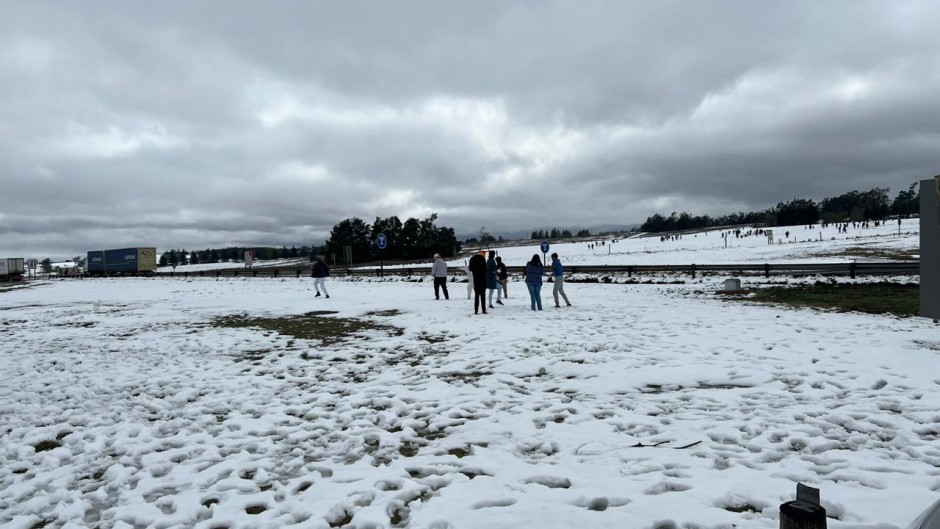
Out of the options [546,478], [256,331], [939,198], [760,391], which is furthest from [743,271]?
[546,478]

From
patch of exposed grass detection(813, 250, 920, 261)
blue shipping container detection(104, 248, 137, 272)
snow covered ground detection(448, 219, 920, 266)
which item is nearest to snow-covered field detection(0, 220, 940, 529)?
patch of exposed grass detection(813, 250, 920, 261)

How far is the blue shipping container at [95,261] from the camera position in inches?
A: 3047

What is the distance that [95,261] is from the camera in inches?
3083

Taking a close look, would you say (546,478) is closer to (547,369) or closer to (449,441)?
(449,441)

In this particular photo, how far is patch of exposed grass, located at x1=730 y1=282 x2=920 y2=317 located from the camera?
14.7 meters

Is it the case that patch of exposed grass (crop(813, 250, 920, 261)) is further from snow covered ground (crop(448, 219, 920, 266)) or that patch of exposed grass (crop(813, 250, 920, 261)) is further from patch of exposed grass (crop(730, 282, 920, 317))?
patch of exposed grass (crop(730, 282, 920, 317))

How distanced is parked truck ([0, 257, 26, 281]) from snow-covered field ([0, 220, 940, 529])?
81.5m

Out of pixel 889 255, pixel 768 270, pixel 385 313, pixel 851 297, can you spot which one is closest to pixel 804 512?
pixel 385 313

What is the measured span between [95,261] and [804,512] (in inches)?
3903

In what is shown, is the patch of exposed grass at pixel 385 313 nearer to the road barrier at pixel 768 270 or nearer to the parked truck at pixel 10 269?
the road barrier at pixel 768 270

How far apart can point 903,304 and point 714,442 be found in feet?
50.5

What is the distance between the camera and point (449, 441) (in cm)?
542

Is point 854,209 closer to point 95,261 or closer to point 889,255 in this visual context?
point 889,255

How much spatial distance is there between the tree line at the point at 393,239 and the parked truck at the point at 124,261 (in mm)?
28721
